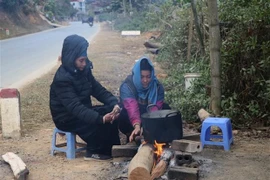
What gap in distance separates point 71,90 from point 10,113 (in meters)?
1.67

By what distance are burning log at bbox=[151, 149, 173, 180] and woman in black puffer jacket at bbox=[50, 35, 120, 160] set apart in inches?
33.2

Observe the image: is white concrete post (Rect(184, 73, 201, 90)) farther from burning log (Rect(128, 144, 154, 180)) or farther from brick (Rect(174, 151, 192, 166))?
burning log (Rect(128, 144, 154, 180))

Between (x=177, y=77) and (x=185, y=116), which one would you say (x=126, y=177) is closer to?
(x=185, y=116)

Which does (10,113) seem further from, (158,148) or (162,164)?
(162,164)

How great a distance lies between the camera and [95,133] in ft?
17.7

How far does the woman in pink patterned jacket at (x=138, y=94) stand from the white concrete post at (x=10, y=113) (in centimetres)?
168

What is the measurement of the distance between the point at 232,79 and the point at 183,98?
3.24ft

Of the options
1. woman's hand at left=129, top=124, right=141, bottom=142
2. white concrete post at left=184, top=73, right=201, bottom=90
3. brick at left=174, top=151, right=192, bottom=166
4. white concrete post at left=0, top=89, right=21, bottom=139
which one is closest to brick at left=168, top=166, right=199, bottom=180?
brick at left=174, top=151, right=192, bottom=166

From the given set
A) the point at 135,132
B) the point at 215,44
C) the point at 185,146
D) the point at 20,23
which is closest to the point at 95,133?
the point at 135,132

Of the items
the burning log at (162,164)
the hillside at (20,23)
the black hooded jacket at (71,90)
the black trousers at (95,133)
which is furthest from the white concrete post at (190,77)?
the hillside at (20,23)

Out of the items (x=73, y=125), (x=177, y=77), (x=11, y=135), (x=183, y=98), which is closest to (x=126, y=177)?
(x=73, y=125)

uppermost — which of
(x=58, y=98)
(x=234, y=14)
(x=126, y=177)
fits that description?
(x=234, y=14)

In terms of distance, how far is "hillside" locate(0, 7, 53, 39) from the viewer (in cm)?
4064

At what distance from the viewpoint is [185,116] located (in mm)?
7066
